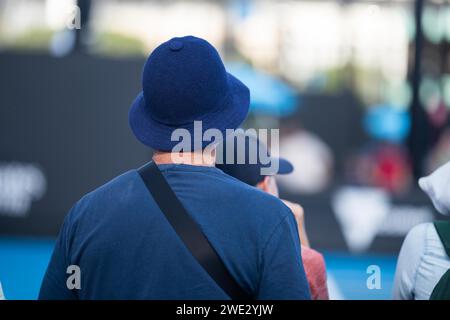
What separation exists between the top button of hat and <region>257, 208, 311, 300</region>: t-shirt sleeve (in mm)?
567

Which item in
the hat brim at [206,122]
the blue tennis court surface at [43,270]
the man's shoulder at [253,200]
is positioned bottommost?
the blue tennis court surface at [43,270]

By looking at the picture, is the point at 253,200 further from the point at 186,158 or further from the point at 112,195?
the point at 112,195

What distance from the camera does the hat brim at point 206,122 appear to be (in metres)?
2.32

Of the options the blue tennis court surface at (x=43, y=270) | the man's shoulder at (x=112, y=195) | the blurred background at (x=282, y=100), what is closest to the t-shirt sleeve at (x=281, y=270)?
the man's shoulder at (x=112, y=195)

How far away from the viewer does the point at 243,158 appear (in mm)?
3035

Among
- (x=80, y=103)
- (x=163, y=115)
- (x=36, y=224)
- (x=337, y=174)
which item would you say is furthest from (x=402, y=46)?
(x=163, y=115)

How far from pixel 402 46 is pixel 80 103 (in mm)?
3349

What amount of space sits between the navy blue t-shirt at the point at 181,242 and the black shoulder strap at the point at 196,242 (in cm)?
1

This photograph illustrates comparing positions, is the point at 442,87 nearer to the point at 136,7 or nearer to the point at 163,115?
the point at 136,7

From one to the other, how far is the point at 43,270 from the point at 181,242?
5.28m

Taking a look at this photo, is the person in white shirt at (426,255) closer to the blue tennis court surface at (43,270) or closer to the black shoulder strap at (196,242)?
the black shoulder strap at (196,242)

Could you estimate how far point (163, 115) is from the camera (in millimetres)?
2346

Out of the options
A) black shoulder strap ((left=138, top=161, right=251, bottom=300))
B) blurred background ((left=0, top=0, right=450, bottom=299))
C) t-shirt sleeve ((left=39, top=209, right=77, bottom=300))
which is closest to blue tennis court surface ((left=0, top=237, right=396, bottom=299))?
blurred background ((left=0, top=0, right=450, bottom=299))

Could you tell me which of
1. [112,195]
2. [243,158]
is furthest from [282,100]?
[112,195]
